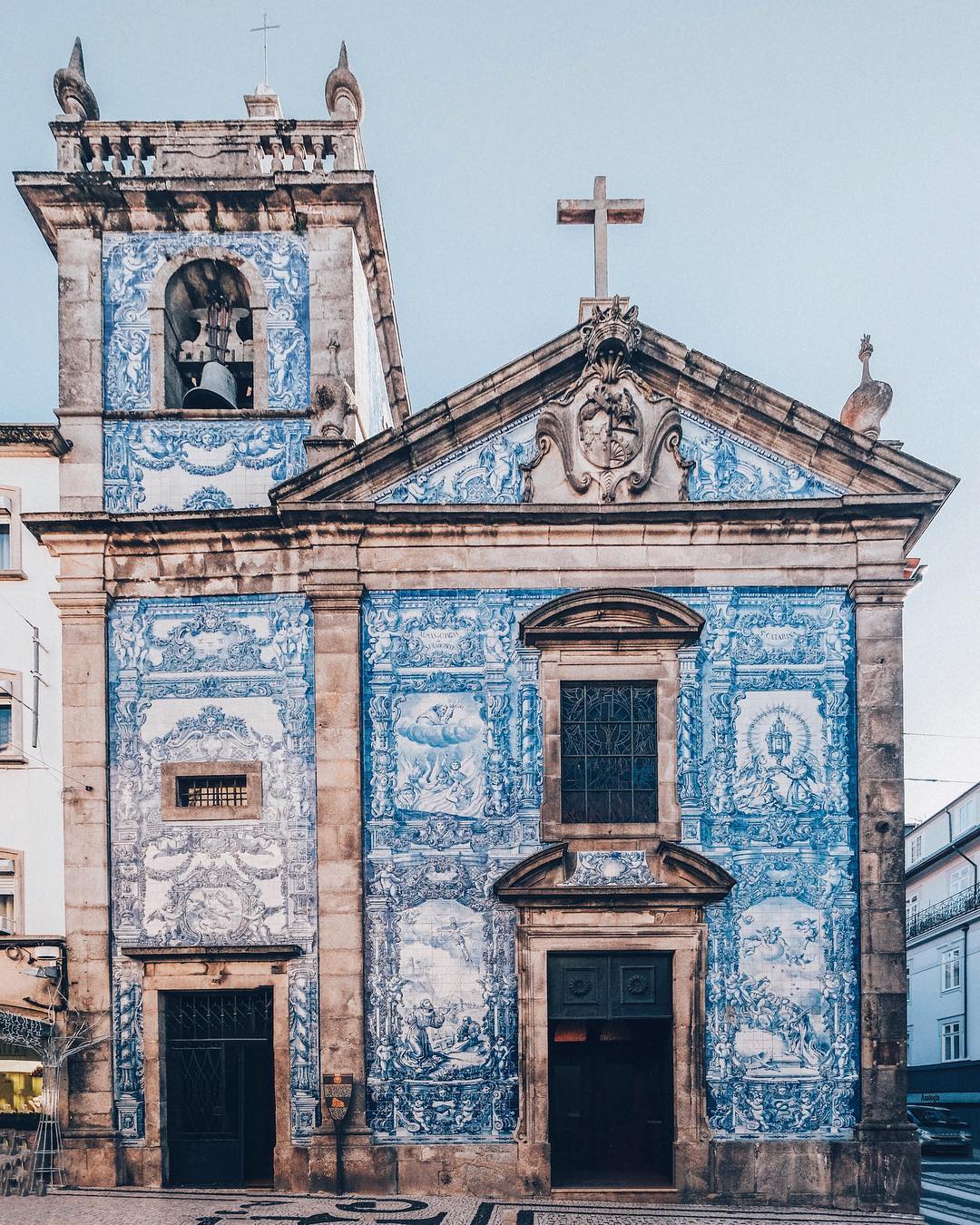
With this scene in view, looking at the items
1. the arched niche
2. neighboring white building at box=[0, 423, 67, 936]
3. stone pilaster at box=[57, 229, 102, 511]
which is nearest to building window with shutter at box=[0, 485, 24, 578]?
neighboring white building at box=[0, 423, 67, 936]

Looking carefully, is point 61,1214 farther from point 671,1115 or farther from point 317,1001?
point 671,1115

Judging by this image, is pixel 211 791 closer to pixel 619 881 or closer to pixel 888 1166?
pixel 619 881

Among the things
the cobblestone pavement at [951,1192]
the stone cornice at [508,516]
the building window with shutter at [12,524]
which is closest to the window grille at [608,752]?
the stone cornice at [508,516]

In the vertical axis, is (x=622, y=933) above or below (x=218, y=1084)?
above

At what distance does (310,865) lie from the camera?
13.7 metres

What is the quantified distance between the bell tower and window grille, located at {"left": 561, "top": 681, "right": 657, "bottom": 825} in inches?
171

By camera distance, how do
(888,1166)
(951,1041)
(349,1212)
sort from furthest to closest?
(951,1041), (888,1166), (349,1212)

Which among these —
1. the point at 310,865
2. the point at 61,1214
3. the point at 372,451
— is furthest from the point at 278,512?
the point at 61,1214

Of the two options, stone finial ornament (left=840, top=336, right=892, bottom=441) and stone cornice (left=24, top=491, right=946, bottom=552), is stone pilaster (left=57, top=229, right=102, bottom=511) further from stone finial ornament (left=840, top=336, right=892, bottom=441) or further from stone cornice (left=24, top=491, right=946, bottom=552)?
stone finial ornament (left=840, top=336, right=892, bottom=441)

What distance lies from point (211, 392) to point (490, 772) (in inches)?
228

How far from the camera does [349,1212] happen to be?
12281 millimetres

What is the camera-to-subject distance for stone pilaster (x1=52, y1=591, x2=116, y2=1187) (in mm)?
13344

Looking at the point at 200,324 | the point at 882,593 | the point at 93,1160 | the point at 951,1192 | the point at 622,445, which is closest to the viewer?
the point at 93,1160

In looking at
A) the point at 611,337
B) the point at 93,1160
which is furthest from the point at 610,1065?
the point at 611,337
